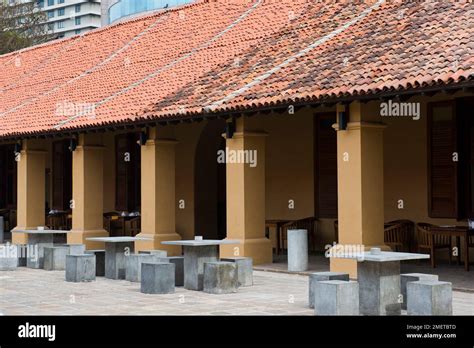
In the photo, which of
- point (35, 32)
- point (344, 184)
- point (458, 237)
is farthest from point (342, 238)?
point (35, 32)

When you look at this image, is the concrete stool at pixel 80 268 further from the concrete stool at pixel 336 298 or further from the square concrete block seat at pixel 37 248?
the concrete stool at pixel 336 298

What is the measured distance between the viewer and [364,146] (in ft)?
43.3

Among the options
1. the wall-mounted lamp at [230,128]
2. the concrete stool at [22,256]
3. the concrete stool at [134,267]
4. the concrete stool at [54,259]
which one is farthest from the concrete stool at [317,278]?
the concrete stool at [22,256]

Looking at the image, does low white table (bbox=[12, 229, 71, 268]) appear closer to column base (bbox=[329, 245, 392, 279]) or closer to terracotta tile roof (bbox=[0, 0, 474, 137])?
terracotta tile roof (bbox=[0, 0, 474, 137])

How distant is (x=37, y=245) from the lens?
1747 centimetres

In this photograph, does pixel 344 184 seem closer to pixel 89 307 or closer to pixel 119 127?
pixel 89 307

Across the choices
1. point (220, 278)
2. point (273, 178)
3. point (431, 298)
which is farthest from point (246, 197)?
point (431, 298)

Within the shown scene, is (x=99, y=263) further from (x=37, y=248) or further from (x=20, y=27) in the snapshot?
(x=20, y=27)

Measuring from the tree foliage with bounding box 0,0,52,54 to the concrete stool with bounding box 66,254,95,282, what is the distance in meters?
34.1

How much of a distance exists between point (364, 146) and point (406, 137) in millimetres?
3143

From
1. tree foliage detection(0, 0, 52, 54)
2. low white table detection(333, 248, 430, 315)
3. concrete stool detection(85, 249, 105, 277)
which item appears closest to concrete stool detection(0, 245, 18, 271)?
concrete stool detection(85, 249, 105, 277)

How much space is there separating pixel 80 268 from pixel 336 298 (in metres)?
5.93

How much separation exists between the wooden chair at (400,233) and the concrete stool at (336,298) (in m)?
5.82

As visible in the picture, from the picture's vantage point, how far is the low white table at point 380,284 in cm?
976
